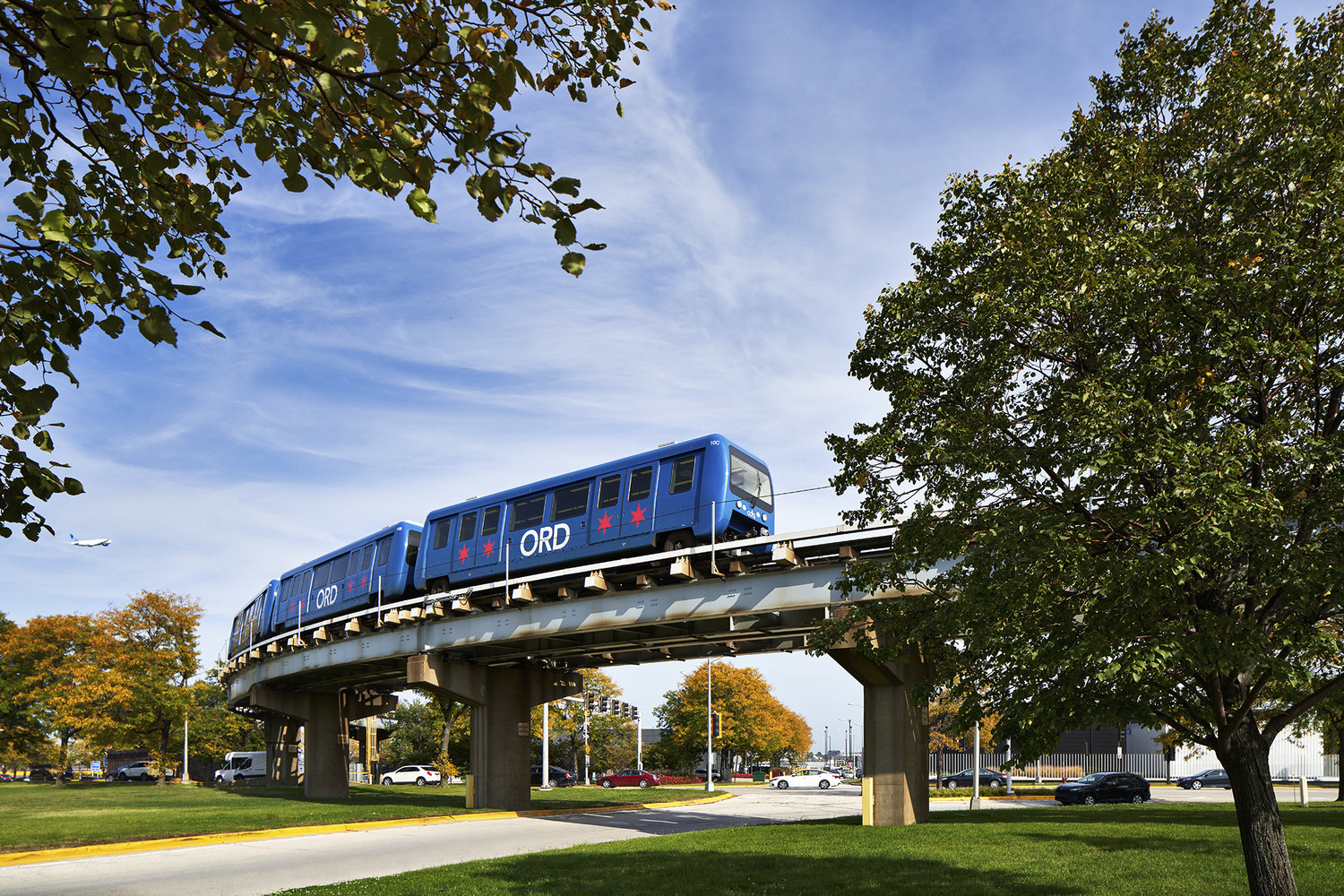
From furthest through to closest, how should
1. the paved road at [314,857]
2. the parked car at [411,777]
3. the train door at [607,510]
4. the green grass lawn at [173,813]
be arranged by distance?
the parked car at [411,777]
the train door at [607,510]
the green grass lawn at [173,813]
the paved road at [314,857]

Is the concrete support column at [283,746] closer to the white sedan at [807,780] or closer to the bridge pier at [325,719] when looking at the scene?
the bridge pier at [325,719]

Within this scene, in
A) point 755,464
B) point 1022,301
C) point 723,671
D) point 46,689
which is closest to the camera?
point 1022,301

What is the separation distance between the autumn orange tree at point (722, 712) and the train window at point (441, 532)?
35.7 meters

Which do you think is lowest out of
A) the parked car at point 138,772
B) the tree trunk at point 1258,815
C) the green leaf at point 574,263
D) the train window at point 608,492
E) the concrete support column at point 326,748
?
the parked car at point 138,772

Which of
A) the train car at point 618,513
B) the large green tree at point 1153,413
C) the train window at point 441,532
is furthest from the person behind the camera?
the train window at point 441,532

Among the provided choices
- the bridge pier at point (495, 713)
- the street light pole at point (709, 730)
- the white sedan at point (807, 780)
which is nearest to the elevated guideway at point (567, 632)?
the bridge pier at point (495, 713)

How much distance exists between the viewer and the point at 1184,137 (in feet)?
33.5

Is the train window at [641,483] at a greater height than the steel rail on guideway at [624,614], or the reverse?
the train window at [641,483]

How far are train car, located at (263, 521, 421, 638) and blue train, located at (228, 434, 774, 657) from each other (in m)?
0.06

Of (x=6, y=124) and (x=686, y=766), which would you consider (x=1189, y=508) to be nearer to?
(x=6, y=124)

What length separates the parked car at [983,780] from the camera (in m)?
47.9

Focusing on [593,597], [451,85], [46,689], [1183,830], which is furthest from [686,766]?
[451,85]

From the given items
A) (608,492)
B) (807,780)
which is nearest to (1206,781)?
(807,780)

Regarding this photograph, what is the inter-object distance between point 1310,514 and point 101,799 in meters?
43.3
